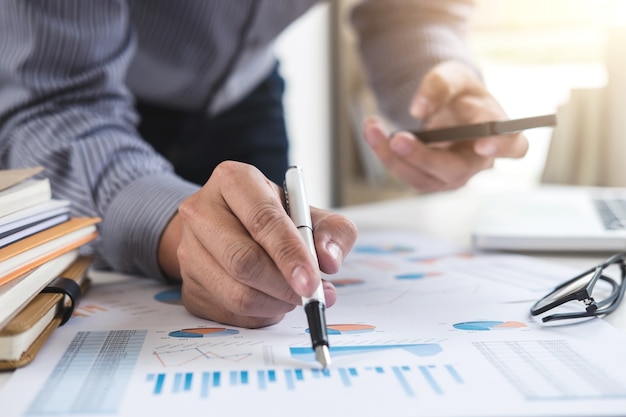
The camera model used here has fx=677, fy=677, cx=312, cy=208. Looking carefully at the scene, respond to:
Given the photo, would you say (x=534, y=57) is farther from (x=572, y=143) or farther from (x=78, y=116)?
(x=78, y=116)

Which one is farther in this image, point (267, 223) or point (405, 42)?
point (405, 42)

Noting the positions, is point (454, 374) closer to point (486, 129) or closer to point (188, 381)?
point (188, 381)

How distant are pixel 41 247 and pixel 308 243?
19 centimetres

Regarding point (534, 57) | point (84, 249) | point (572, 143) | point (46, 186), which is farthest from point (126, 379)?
point (534, 57)

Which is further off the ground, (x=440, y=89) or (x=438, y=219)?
(x=440, y=89)

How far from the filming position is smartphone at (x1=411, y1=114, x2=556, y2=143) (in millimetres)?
611

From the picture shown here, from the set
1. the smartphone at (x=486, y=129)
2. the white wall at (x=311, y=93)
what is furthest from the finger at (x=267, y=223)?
the white wall at (x=311, y=93)

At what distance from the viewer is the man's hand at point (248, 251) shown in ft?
1.33

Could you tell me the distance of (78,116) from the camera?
65 centimetres

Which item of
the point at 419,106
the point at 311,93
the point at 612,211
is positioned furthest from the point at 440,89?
the point at 311,93

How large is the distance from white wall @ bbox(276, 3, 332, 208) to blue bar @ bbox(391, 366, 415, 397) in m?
1.79

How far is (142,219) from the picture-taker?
583 mm

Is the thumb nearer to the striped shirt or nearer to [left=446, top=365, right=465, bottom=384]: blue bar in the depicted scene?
the striped shirt

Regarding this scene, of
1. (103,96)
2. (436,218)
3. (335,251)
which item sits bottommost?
(436,218)
